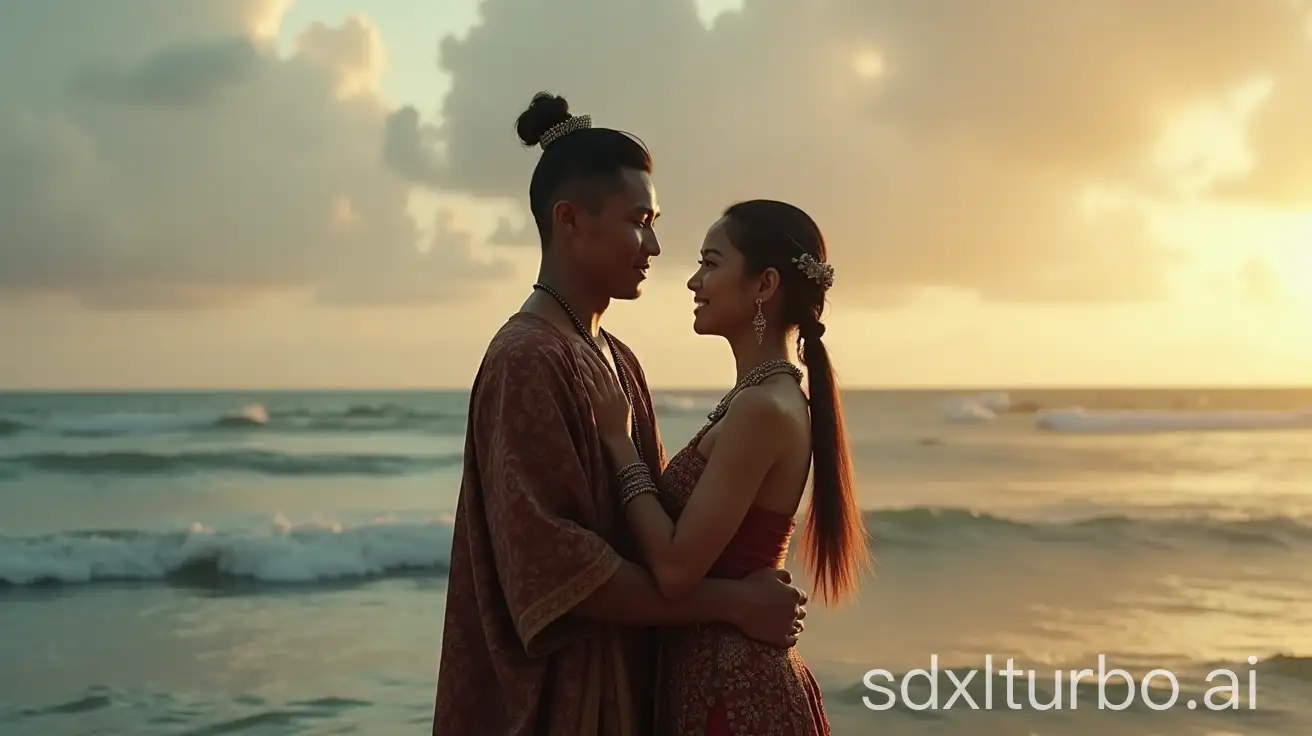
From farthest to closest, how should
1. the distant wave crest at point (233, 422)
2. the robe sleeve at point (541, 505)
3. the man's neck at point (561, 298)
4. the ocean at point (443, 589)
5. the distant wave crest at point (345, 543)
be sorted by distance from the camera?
the distant wave crest at point (233, 422) < the distant wave crest at point (345, 543) < the ocean at point (443, 589) < the man's neck at point (561, 298) < the robe sleeve at point (541, 505)

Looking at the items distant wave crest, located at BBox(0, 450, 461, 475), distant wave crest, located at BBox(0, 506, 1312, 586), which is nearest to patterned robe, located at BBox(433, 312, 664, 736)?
distant wave crest, located at BBox(0, 506, 1312, 586)

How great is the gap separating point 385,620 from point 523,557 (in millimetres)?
6575

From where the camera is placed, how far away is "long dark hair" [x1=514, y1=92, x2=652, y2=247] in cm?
Answer: 247

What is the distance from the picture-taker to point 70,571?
35.3 ft

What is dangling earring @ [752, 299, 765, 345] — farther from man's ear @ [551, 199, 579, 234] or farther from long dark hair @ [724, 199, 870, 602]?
man's ear @ [551, 199, 579, 234]

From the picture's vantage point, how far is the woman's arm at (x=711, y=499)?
228cm

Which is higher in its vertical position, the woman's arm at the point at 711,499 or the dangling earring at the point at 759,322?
the dangling earring at the point at 759,322

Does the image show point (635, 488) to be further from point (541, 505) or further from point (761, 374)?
point (761, 374)

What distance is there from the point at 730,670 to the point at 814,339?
0.67 meters

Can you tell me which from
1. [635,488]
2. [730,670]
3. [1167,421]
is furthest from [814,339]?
[1167,421]

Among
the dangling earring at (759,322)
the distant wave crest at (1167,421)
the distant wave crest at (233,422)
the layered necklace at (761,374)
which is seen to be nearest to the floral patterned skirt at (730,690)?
the layered necklace at (761,374)

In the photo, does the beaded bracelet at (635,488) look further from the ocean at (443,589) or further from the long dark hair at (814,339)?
the ocean at (443,589)

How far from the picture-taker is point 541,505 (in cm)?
227

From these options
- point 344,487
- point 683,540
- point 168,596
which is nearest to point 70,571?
point 168,596
